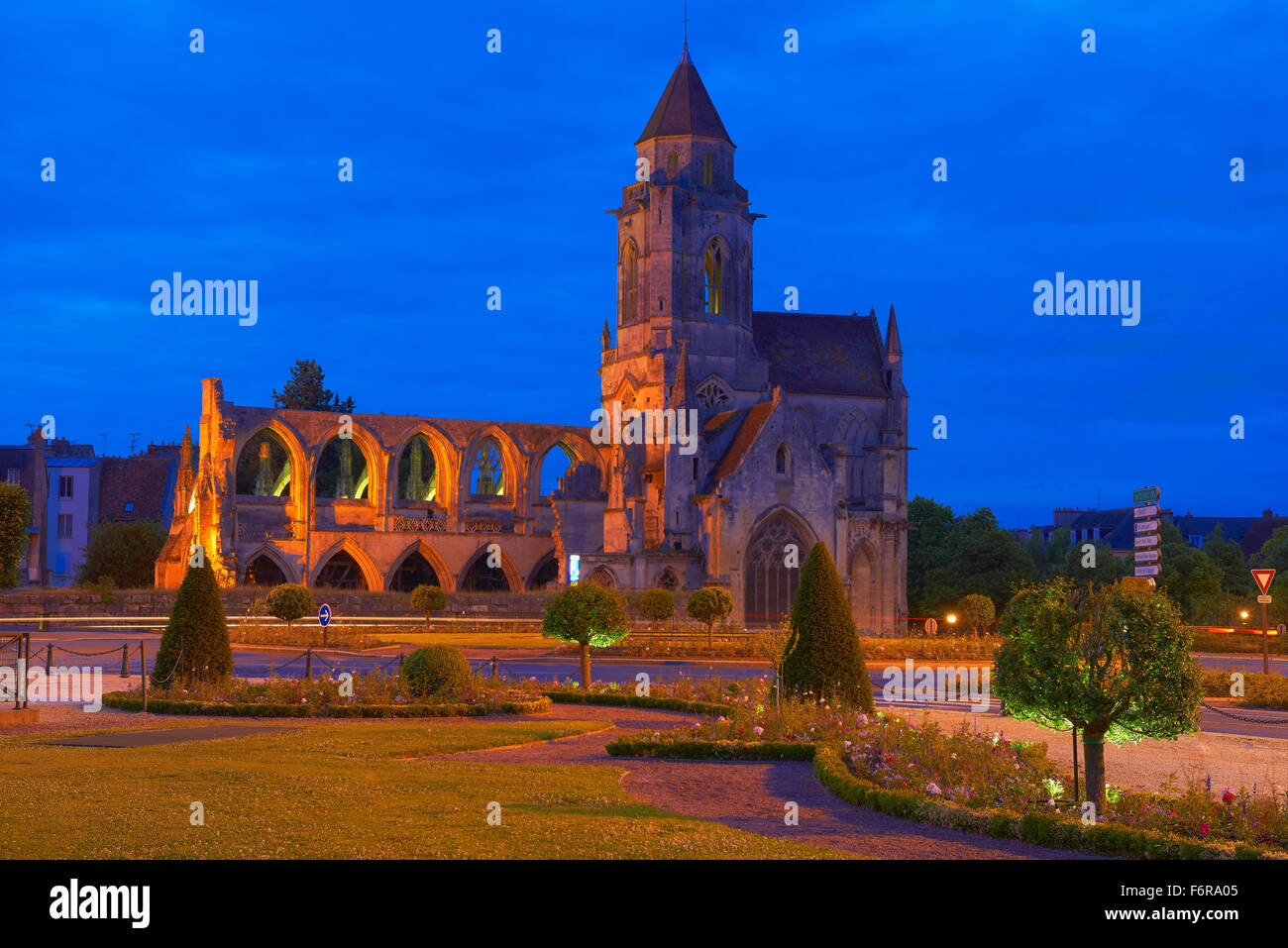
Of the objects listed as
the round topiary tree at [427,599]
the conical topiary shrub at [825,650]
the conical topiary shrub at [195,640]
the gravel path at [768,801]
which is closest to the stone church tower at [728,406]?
the round topiary tree at [427,599]

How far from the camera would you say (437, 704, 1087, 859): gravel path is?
10.1 meters

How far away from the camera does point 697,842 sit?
9.54 meters

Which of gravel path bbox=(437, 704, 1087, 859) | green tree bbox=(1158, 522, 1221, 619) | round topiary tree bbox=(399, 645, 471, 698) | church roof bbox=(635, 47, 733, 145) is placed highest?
church roof bbox=(635, 47, 733, 145)

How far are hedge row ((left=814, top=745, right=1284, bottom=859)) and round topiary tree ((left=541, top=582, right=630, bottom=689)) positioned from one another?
438 inches

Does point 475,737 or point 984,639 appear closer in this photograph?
point 475,737

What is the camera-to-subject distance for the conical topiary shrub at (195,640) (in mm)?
20203

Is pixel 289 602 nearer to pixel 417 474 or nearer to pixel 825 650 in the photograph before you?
pixel 825 650

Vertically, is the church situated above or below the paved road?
above

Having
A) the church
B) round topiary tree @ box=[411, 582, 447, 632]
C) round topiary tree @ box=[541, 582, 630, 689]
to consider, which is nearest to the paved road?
round topiary tree @ box=[541, 582, 630, 689]

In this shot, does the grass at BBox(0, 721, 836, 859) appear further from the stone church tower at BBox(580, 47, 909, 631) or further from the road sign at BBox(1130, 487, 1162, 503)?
the stone church tower at BBox(580, 47, 909, 631)

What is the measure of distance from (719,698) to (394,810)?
10.3 m

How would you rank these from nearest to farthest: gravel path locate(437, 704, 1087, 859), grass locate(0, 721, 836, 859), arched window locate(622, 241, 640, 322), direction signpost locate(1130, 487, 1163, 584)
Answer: grass locate(0, 721, 836, 859), gravel path locate(437, 704, 1087, 859), direction signpost locate(1130, 487, 1163, 584), arched window locate(622, 241, 640, 322)

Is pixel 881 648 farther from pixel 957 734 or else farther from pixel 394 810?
pixel 394 810
